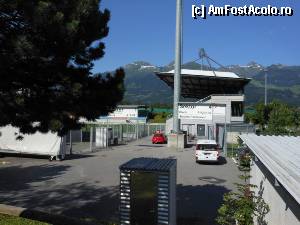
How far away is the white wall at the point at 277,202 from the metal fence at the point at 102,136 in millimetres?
19929

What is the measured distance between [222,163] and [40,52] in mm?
21201

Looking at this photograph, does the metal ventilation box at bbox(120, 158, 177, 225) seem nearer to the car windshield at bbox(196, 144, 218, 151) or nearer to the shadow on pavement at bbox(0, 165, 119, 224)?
the shadow on pavement at bbox(0, 165, 119, 224)

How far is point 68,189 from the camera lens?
1858 cm

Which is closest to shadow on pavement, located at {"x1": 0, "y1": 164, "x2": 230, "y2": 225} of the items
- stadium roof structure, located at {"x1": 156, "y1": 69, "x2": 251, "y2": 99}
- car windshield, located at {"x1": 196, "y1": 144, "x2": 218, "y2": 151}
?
car windshield, located at {"x1": 196, "y1": 144, "x2": 218, "y2": 151}

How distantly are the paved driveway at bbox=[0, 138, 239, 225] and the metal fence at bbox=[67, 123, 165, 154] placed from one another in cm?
433

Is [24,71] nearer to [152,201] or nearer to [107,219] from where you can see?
[152,201]

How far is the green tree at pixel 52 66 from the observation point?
955cm

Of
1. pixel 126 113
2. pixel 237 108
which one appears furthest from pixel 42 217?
pixel 126 113

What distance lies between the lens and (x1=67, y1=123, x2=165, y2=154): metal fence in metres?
38.0

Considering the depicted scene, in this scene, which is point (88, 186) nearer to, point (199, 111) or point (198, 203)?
point (198, 203)

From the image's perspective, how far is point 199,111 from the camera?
3988 cm

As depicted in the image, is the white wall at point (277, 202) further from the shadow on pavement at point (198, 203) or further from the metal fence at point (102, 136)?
the metal fence at point (102, 136)

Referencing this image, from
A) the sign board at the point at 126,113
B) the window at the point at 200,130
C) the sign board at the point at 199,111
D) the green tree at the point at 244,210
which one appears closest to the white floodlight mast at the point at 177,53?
the sign board at the point at 199,111

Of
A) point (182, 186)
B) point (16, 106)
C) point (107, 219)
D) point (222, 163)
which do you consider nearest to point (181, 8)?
point (222, 163)
